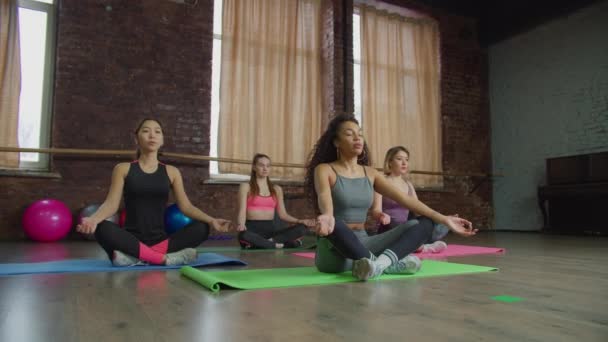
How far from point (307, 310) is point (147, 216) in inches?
57.3

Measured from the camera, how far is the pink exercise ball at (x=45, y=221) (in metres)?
4.20

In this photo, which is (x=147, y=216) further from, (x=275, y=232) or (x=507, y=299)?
(x=507, y=299)

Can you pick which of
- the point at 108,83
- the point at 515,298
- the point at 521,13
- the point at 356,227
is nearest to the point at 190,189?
the point at 108,83

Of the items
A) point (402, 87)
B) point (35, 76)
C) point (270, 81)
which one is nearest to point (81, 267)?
point (35, 76)

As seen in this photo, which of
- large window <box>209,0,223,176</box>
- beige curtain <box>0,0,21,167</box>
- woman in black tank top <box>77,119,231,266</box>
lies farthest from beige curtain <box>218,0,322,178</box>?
woman in black tank top <box>77,119,231,266</box>

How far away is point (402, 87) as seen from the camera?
6.68 m

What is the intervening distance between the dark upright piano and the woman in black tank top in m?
4.72

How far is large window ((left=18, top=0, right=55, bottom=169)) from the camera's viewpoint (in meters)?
4.66

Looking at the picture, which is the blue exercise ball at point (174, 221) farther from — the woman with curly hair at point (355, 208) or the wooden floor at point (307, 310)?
the woman with curly hair at point (355, 208)

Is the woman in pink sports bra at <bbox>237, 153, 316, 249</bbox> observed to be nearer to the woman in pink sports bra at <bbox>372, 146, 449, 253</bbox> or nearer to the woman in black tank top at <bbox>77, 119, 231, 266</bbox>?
the woman in pink sports bra at <bbox>372, 146, 449, 253</bbox>

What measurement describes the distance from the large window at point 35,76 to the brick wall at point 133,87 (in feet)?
0.60

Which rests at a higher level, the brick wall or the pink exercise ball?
the brick wall

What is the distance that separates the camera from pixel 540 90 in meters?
6.69

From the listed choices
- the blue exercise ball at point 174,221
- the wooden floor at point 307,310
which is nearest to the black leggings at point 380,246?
the wooden floor at point 307,310
